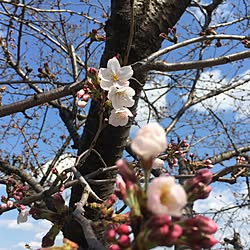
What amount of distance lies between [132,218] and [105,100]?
2.69 ft

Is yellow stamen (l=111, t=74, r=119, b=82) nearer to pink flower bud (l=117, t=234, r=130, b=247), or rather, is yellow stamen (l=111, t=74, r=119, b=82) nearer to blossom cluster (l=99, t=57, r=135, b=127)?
blossom cluster (l=99, t=57, r=135, b=127)

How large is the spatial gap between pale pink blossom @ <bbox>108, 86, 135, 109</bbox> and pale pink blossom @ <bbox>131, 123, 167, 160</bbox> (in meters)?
0.70

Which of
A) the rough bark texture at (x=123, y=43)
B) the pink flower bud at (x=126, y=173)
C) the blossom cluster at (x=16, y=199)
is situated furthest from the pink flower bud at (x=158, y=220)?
the rough bark texture at (x=123, y=43)

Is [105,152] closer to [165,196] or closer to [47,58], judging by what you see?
[165,196]

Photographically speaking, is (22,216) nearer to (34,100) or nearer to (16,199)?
(16,199)

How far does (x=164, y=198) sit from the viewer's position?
1.65ft

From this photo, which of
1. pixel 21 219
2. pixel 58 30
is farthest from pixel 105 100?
pixel 58 30

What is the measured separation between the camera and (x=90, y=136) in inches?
78.7

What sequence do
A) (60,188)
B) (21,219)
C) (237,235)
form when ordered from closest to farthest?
(60,188)
(21,219)
(237,235)

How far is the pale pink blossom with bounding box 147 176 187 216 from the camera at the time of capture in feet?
1.59

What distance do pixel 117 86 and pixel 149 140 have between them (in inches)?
28.6

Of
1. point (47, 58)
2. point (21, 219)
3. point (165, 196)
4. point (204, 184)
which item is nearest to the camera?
point (165, 196)

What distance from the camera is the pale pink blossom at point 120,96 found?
50.3 inches

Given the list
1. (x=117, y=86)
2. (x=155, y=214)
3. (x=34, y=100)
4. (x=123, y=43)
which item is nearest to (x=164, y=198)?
(x=155, y=214)
